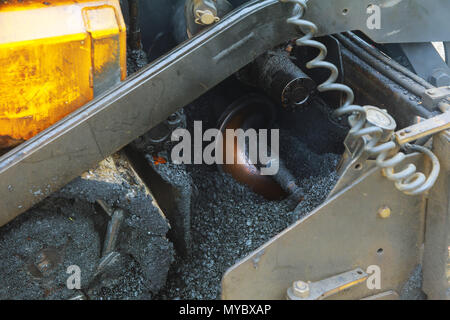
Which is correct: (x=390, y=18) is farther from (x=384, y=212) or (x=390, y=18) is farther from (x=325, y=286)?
(x=325, y=286)

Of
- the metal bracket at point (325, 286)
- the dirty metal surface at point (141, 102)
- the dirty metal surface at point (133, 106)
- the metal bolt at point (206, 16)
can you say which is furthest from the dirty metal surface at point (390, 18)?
the metal bracket at point (325, 286)

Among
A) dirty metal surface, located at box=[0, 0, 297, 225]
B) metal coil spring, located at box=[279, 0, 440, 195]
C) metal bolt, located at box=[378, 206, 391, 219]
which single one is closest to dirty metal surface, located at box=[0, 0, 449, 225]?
dirty metal surface, located at box=[0, 0, 297, 225]

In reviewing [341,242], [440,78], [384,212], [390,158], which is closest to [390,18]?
[440,78]

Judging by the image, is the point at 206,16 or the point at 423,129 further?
the point at 206,16

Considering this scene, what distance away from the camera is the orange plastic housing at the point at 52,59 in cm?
168

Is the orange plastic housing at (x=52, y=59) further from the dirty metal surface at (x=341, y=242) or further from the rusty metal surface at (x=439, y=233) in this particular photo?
the rusty metal surface at (x=439, y=233)

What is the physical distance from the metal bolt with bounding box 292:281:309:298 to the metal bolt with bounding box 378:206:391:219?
39cm

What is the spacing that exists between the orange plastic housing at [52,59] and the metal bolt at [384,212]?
3.70 ft

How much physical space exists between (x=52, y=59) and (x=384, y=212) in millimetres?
1345

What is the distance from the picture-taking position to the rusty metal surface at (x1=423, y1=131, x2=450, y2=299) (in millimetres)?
1760

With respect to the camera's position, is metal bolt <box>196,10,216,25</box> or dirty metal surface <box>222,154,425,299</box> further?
metal bolt <box>196,10,216,25</box>

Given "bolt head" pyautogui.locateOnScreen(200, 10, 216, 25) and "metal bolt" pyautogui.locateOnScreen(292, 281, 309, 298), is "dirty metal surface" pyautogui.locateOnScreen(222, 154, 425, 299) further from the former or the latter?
"bolt head" pyautogui.locateOnScreen(200, 10, 216, 25)

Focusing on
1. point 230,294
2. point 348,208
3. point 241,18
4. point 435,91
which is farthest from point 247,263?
point 435,91

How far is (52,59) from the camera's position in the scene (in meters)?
1.72
